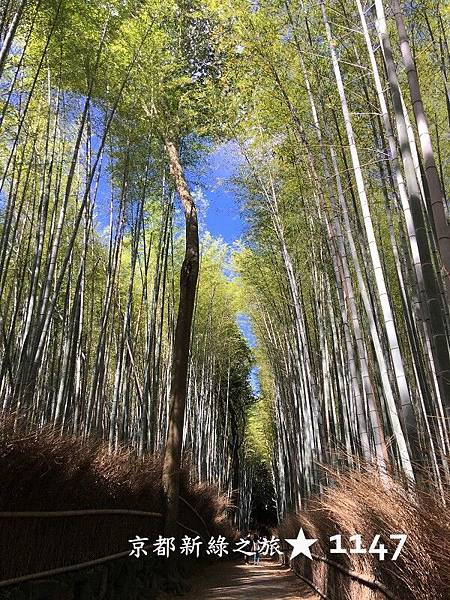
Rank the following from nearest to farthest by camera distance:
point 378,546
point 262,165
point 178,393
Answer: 1. point 378,546
2. point 178,393
3. point 262,165

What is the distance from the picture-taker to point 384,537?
189cm

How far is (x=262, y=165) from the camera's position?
5.98 metres

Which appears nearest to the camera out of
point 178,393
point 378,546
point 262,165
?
point 378,546

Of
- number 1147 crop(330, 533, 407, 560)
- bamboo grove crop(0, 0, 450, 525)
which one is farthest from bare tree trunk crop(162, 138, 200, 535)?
number 1147 crop(330, 533, 407, 560)

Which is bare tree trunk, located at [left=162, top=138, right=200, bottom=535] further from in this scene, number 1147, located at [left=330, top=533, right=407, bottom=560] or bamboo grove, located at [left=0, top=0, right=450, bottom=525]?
number 1147, located at [left=330, top=533, right=407, bottom=560]

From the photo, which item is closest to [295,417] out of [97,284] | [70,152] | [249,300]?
[249,300]

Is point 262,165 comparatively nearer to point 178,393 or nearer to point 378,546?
point 178,393

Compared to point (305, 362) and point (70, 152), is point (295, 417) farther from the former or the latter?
point (70, 152)

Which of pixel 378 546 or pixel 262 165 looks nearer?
pixel 378 546

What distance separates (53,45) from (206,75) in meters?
1.76

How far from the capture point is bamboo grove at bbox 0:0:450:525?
3432 mm

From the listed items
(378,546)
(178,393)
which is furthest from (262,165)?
(378,546)

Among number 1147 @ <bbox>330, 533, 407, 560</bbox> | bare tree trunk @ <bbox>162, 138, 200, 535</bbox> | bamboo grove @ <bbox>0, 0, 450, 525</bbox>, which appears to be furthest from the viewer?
Result: bare tree trunk @ <bbox>162, 138, 200, 535</bbox>

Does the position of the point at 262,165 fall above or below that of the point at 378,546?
above
